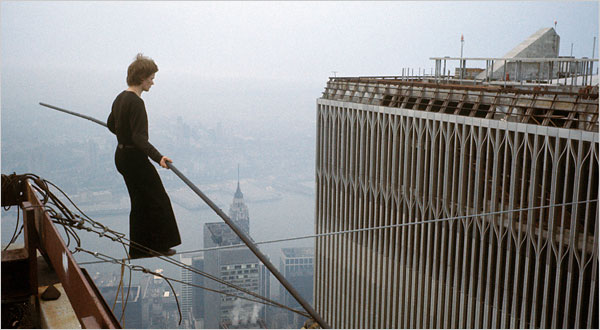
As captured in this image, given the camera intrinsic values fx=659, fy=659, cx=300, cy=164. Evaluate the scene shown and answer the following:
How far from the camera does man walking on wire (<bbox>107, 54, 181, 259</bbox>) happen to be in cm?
785

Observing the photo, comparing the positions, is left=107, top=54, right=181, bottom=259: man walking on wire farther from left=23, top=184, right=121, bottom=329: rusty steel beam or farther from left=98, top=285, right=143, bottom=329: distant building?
left=23, top=184, right=121, bottom=329: rusty steel beam

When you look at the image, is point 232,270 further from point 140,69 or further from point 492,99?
point 140,69

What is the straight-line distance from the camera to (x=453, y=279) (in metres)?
33.0

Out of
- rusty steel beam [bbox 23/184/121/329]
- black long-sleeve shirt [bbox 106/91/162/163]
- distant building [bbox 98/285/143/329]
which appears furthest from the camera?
black long-sleeve shirt [bbox 106/91/162/163]

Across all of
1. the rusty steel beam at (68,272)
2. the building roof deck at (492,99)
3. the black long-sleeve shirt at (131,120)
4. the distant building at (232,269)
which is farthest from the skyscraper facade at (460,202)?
the rusty steel beam at (68,272)

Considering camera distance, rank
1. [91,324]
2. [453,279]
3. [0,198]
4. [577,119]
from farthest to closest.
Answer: [453,279] < [577,119] < [0,198] < [91,324]

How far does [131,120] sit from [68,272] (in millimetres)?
3188

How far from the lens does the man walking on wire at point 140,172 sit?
25.7 feet

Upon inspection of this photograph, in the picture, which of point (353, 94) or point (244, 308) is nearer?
point (353, 94)

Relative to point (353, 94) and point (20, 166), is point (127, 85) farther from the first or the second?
point (20, 166)

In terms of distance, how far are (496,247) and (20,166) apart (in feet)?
152

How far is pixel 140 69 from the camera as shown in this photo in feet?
25.8

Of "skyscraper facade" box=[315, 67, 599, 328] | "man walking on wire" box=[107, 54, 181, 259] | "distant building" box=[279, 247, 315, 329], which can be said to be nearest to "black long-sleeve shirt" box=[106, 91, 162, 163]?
"man walking on wire" box=[107, 54, 181, 259]

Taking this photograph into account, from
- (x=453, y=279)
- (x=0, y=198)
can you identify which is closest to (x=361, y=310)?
(x=453, y=279)
